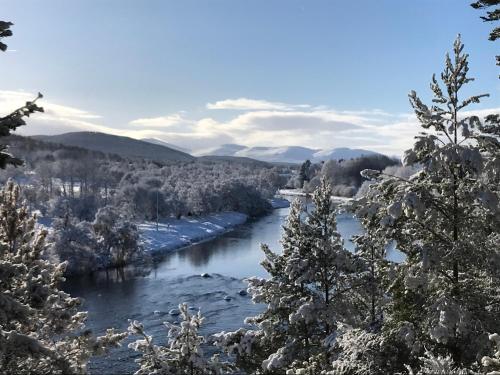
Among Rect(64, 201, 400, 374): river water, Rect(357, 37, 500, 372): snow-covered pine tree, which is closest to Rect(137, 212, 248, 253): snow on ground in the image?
Rect(64, 201, 400, 374): river water

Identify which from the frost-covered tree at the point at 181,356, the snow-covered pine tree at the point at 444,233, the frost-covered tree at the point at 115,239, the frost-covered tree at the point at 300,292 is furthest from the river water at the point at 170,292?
the snow-covered pine tree at the point at 444,233

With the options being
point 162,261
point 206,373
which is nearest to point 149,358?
point 206,373

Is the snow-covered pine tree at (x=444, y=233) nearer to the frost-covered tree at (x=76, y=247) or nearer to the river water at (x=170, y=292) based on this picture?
the river water at (x=170, y=292)

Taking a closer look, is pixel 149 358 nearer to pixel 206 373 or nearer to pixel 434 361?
pixel 206 373

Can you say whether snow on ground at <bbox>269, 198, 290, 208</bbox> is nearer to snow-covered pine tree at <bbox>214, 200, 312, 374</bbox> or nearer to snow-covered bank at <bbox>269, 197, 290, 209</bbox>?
snow-covered bank at <bbox>269, 197, 290, 209</bbox>

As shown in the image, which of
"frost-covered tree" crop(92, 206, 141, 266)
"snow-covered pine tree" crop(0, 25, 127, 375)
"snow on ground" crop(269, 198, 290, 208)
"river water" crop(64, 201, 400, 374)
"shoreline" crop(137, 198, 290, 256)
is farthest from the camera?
"snow on ground" crop(269, 198, 290, 208)

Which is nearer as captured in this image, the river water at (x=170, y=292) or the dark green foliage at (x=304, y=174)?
the river water at (x=170, y=292)
